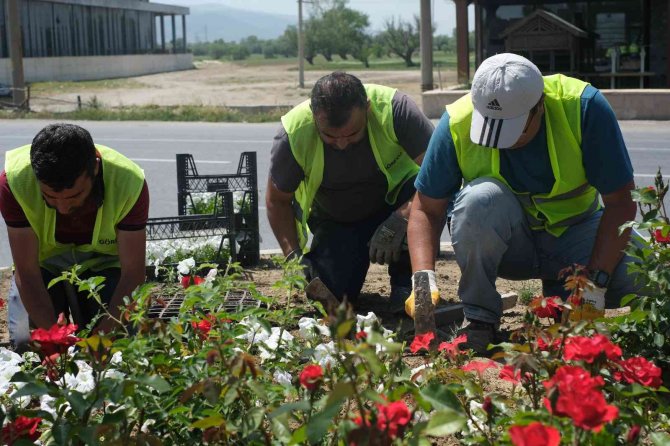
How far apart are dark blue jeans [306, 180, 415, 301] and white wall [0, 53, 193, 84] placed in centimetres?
3564

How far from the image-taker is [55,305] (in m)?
4.18

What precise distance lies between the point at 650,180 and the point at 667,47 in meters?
11.3

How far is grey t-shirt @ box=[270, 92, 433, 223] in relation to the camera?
4.57 m

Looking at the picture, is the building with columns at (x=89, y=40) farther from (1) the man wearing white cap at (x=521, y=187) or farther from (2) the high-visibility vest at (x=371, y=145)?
(1) the man wearing white cap at (x=521, y=187)

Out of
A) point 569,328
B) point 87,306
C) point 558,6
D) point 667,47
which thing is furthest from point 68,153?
point 558,6

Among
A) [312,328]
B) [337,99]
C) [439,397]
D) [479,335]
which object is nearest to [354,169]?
[337,99]

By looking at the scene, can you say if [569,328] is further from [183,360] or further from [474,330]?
[474,330]

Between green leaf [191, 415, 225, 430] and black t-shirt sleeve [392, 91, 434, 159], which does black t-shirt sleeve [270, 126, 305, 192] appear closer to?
black t-shirt sleeve [392, 91, 434, 159]

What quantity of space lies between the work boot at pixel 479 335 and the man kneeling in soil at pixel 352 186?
0.77m

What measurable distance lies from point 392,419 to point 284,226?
3.21 metres

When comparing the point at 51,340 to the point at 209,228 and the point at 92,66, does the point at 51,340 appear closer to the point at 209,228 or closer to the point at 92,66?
the point at 209,228

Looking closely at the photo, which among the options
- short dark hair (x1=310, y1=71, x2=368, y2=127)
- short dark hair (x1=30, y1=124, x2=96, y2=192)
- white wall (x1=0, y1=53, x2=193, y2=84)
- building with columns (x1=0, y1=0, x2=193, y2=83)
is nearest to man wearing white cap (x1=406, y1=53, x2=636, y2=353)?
short dark hair (x1=310, y1=71, x2=368, y2=127)

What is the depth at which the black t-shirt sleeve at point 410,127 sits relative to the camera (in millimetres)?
4547

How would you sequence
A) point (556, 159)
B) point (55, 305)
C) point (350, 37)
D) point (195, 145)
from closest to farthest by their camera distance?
point (556, 159) → point (55, 305) → point (195, 145) → point (350, 37)
